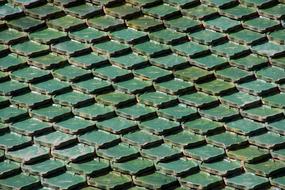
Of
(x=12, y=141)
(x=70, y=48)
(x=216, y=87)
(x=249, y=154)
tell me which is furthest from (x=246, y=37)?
(x=12, y=141)

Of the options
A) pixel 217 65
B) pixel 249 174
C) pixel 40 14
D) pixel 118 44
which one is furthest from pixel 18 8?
pixel 249 174

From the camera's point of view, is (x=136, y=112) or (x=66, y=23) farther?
(x=66, y=23)

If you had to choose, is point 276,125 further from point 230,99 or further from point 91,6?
point 91,6

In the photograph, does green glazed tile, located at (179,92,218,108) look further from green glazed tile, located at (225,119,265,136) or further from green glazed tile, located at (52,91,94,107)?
green glazed tile, located at (52,91,94,107)

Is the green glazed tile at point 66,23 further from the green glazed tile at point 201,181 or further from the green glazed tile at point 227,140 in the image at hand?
the green glazed tile at point 201,181

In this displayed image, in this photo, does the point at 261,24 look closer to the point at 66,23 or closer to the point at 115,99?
the point at 115,99

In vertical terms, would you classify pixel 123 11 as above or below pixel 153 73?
above
